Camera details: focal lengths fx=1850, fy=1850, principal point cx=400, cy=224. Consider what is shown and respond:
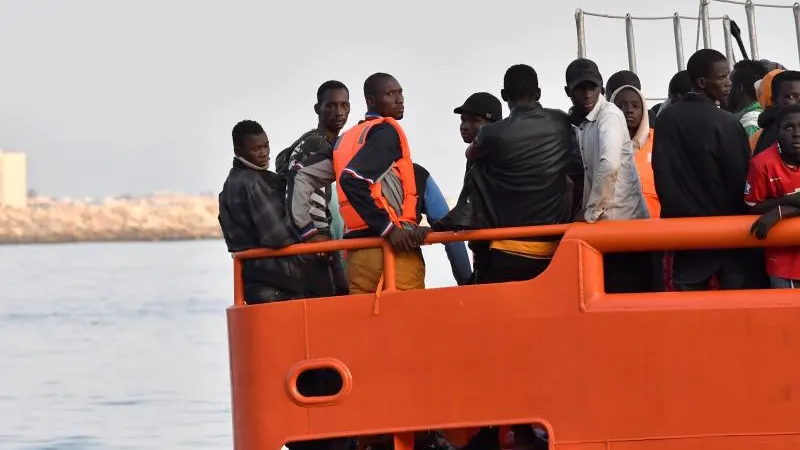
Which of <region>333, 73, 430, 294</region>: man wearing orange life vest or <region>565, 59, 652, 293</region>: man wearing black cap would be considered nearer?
<region>565, 59, 652, 293</region>: man wearing black cap

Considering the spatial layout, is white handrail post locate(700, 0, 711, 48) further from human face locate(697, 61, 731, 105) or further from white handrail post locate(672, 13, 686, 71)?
human face locate(697, 61, 731, 105)

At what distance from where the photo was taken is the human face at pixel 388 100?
780 cm

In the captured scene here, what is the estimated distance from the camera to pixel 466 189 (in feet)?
24.9

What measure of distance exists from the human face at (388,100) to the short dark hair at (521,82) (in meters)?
0.49

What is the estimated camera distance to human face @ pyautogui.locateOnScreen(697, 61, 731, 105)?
7.51 meters

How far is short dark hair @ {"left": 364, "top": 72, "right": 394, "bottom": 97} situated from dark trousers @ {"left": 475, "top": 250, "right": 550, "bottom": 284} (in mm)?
885

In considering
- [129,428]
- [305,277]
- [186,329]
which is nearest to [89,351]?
[186,329]

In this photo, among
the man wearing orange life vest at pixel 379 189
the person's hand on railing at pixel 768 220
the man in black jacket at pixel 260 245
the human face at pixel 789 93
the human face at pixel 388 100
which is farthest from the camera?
the man in black jacket at pixel 260 245

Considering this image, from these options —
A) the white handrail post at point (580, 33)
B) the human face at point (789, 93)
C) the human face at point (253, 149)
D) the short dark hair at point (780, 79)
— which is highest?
the white handrail post at point (580, 33)

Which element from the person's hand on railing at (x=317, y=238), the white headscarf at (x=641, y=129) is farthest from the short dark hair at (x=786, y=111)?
the person's hand on railing at (x=317, y=238)

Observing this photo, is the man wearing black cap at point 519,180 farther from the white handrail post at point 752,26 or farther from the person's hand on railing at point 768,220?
the white handrail post at point 752,26

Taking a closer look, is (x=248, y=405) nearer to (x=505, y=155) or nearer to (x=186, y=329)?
(x=505, y=155)

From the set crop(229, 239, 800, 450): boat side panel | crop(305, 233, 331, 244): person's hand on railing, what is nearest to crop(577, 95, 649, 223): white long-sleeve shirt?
crop(229, 239, 800, 450): boat side panel

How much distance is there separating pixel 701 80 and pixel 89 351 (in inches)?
814
